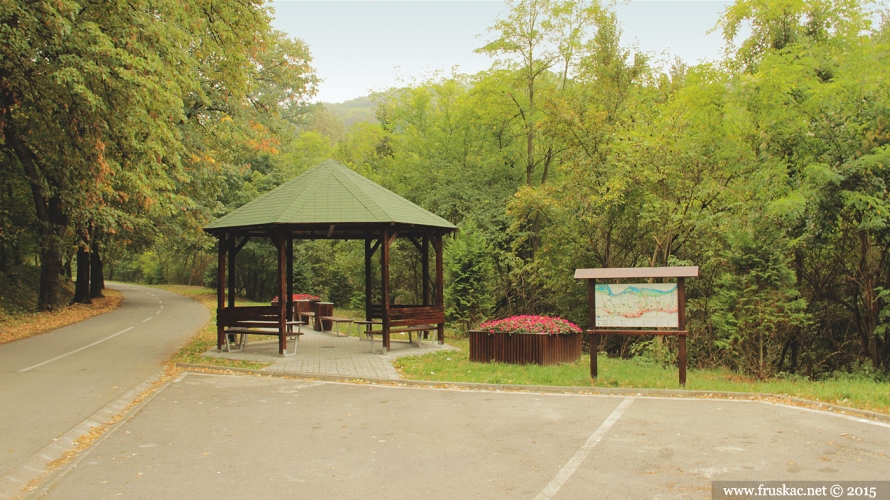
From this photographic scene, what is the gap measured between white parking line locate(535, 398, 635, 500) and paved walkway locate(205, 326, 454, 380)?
4245mm

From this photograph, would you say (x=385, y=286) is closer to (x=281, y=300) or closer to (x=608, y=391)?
(x=281, y=300)

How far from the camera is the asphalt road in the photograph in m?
6.95

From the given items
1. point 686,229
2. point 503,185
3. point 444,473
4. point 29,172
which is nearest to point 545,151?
point 503,185

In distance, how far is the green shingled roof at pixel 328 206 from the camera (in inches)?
556

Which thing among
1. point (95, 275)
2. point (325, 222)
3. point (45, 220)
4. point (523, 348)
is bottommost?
point (523, 348)

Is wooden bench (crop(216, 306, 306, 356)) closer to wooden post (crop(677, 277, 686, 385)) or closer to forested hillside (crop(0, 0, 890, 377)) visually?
forested hillside (crop(0, 0, 890, 377))

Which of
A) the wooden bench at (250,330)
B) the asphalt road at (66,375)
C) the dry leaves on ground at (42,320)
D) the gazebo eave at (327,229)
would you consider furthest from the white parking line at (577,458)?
the dry leaves on ground at (42,320)

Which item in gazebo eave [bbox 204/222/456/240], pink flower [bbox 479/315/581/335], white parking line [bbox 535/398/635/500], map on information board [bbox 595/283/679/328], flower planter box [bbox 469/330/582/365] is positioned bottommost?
white parking line [bbox 535/398/635/500]

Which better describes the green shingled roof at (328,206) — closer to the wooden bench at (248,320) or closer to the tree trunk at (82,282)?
the wooden bench at (248,320)

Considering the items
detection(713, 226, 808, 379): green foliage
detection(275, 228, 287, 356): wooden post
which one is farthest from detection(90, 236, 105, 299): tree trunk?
detection(713, 226, 808, 379): green foliage

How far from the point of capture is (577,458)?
6.00 m

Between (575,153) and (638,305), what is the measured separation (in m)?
11.2

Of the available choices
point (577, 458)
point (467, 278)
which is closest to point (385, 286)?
point (467, 278)

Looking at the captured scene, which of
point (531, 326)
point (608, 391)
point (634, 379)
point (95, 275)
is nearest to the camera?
point (608, 391)
